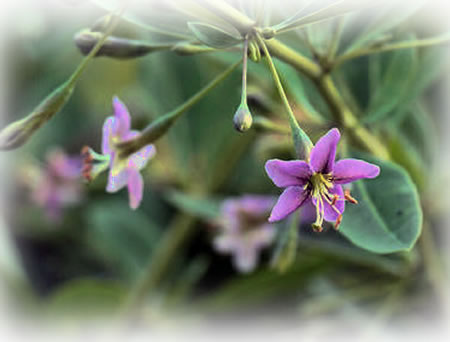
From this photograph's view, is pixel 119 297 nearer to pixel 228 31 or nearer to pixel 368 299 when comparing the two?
pixel 368 299

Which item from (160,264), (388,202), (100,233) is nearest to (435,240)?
(388,202)

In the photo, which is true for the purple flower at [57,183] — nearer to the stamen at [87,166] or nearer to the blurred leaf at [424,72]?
the stamen at [87,166]

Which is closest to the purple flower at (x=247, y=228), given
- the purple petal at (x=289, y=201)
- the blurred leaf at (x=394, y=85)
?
the blurred leaf at (x=394, y=85)

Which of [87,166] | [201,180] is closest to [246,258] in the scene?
[201,180]

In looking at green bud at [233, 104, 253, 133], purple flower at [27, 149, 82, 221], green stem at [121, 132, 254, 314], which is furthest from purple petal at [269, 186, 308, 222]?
purple flower at [27, 149, 82, 221]

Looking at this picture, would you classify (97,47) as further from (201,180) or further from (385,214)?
(201,180)

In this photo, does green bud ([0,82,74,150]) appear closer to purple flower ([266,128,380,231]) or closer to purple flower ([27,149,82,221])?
purple flower ([266,128,380,231])
